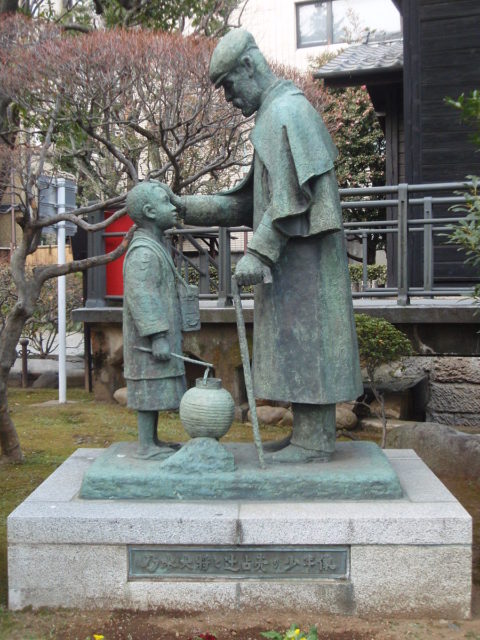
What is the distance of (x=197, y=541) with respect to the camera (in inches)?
133

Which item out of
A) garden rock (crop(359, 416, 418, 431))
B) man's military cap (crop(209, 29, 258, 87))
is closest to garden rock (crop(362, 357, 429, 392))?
garden rock (crop(359, 416, 418, 431))

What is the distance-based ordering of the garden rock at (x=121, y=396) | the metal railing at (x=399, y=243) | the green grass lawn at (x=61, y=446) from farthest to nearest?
the garden rock at (x=121, y=396) → the metal railing at (x=399, y=243) → the green grass lawn at (x=61, y=446)

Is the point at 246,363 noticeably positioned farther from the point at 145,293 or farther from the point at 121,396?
the point at 121,396

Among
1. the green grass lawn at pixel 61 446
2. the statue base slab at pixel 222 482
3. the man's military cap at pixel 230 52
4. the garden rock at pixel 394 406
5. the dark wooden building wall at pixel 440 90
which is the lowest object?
the green grass lawn at pixel 61 446

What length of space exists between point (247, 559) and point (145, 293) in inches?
52.6

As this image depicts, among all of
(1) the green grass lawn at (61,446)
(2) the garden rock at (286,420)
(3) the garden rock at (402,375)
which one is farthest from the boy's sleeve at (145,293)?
(2) the garden rock at (286,420)

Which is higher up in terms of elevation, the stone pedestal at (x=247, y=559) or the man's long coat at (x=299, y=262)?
the man's long coat at (x=299, y=262)

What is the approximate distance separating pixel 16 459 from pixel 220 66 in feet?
13.1

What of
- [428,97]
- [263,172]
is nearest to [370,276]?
[428,97]

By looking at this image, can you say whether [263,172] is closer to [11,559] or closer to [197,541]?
[197,541]

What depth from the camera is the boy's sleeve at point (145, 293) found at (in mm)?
3744

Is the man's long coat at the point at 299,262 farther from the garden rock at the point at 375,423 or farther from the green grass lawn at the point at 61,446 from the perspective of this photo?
the garden rock at the point at 375,423

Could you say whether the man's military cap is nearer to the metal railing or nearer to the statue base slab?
the statue base slab

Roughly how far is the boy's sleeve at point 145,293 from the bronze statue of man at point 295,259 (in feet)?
1.56
